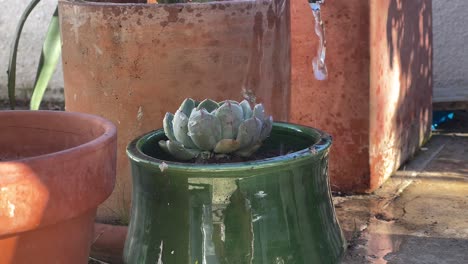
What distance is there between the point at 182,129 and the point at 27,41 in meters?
3.25

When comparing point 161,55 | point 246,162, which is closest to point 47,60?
point 161,55

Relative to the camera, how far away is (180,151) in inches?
51.8

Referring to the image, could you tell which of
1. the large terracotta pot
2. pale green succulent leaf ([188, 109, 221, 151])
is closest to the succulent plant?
pale green succulent leaf ([188, 109, 221, 151])

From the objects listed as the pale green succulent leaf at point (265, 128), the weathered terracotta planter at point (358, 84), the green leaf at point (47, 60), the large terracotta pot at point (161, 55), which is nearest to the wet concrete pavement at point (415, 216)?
the weathered terracotta planter at point (358, 84)

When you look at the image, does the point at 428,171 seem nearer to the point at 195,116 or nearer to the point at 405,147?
the point at 405,147

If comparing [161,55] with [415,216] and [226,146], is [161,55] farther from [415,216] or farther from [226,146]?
[415,216]

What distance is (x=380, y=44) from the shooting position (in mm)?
2621

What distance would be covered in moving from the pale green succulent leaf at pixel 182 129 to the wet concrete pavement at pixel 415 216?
96cm

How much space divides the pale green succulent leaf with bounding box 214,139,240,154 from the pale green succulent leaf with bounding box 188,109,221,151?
1 centimetres

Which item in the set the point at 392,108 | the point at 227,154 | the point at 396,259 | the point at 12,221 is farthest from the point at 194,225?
the point at 392,108

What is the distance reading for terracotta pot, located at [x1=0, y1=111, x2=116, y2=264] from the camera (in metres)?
1.10

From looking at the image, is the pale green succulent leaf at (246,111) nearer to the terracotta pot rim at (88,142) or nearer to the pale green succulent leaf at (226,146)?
the pale green succulent leaf at (226,146)

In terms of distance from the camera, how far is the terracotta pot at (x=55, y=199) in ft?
3.62

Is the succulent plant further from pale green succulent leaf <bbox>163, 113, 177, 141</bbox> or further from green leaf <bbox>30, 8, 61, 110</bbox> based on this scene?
green leaf <bbox>30, 8, 61, 110</bbox>
